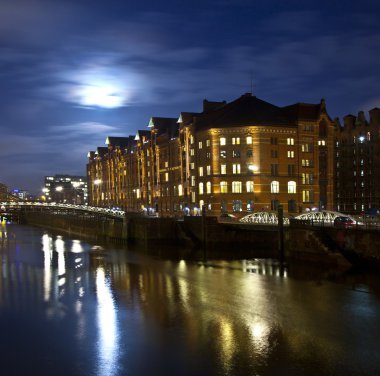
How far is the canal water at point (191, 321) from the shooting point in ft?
81.6

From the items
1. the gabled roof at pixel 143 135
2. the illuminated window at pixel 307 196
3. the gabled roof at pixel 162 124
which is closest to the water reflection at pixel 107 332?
the illuminated window at pixel 307 196

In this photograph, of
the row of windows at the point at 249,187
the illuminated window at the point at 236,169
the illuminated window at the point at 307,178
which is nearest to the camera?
the row of windows at the point at 249,187

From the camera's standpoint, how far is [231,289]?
136ft

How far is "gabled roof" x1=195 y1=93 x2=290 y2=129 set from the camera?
273 ft

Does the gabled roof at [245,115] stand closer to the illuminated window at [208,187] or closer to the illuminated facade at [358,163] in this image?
the illuminated window at [208,187]

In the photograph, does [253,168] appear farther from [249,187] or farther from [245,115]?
[245,115]

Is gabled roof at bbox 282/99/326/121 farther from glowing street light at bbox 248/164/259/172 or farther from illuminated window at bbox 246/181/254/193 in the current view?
illuminated window at bbox 246/181/254/193

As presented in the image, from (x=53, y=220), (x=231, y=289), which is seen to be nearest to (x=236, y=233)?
(x=231, y=289)

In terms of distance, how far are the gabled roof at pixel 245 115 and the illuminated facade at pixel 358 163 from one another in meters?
43.0

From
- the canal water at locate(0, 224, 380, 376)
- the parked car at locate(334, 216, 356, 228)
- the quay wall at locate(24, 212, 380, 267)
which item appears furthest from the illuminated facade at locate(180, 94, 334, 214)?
the canal water at locate(0, 224, 380, 376)

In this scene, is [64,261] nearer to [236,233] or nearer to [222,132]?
[236,233]

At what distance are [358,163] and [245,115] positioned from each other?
56875mm

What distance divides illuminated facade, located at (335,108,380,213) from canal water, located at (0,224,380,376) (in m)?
80.1

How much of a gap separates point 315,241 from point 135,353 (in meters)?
30.0
